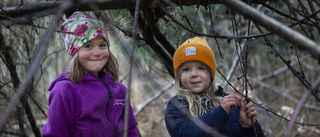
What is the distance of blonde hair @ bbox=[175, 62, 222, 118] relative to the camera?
2199mm

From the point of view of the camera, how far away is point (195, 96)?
2287 mm

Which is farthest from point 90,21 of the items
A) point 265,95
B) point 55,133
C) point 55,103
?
point 265,95

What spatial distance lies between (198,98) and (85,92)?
82 centimetres

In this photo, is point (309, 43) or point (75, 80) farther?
point (75, 80)

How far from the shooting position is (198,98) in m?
2.27

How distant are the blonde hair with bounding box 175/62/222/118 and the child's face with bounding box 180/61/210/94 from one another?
1.3 inches

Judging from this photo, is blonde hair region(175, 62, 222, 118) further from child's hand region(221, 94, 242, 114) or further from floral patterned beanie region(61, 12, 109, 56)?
floral patterned beanie region(61, 12, 109, 56)

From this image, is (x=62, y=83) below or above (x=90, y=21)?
below

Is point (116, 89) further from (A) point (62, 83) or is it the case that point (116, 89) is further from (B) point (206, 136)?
(B) point (206, 136)

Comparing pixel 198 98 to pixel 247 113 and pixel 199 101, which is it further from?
pixel 247 113

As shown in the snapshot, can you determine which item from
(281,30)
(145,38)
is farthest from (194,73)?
(281,30)

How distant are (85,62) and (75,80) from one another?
15 cm

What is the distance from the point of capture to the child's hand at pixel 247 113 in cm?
204

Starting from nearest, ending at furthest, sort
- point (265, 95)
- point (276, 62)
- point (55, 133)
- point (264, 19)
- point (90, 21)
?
1. point (264, 19)
2. point (55, 133)
3. point (90, 21)
4. point (265, 95)
5. point (276, 62)
